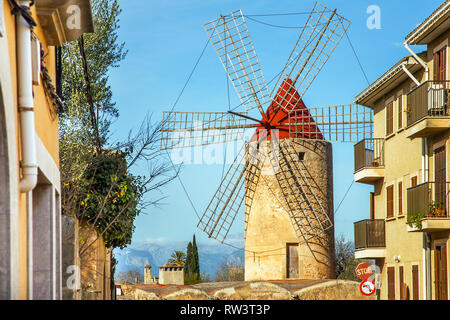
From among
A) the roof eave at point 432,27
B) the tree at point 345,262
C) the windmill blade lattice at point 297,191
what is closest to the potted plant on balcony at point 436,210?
the roof eave at point 432,27

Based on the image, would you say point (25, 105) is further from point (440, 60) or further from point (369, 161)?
point (369, 161)

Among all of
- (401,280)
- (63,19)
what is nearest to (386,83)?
(401,280)

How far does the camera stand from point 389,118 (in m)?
30.5

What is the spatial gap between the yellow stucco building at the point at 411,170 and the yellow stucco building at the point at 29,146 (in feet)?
39.1

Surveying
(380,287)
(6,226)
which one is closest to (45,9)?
(6,226)

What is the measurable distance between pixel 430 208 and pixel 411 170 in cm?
396

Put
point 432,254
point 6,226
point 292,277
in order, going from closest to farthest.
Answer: point 6,226 < point 432,254 < point 292,277

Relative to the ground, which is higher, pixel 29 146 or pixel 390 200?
pixel 29 146

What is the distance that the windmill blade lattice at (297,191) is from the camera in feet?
132

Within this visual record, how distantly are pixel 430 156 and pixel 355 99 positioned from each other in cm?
821

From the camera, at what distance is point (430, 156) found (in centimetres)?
2553

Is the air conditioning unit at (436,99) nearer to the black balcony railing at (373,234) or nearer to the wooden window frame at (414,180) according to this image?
the wooden window frame at (414,180)

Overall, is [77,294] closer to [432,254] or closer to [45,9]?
[45,9]
